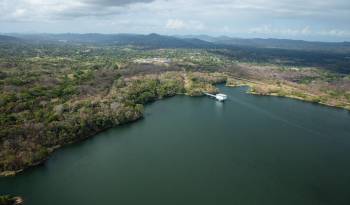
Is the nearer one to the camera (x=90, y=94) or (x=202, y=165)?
(x=202, y=165)

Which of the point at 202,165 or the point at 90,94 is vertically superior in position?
the point at 90,94

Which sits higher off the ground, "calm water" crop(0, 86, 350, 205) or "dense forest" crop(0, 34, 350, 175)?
"dense forest" crop(0, 34, 350, 175)

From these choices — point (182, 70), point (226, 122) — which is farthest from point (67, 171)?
point (182, 70)

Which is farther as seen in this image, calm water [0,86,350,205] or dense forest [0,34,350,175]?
dense forest [0,34,350,175]

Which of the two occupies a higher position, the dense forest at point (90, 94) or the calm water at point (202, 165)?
the dense forest at point (90, 94)

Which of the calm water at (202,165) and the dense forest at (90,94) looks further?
the dense forest at (90,94)

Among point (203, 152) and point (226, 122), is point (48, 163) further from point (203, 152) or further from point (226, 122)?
point (226, 122)

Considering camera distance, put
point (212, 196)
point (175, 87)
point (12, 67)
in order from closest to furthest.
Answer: point (212, 196) < point (175, 87) < point (12, 67)

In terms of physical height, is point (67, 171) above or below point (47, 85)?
below
